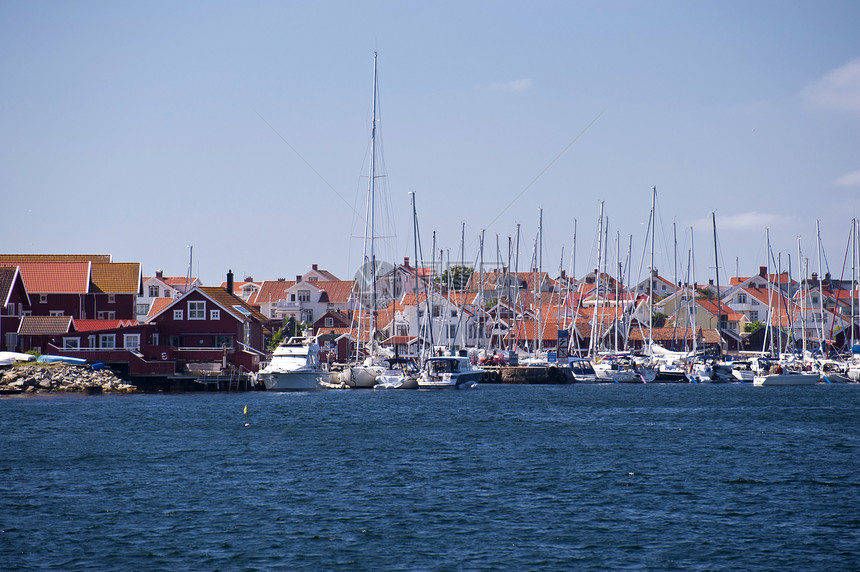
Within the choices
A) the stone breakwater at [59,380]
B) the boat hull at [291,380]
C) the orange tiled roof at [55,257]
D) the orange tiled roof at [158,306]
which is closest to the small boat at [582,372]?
the boat hull at [291,380]

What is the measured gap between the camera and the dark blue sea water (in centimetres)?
2264

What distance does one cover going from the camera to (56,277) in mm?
81750

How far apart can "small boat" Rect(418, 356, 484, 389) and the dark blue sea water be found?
20513 mm

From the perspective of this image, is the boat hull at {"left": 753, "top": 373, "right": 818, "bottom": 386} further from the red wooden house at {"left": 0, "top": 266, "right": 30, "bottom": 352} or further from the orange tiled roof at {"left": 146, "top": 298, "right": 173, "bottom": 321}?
the red wooden house at {"left": 0, "top": 266, "right": 30, "bottom": 352}

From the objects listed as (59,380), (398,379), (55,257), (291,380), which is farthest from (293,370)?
(55,257)

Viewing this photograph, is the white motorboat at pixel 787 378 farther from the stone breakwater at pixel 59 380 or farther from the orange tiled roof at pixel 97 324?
the orange tiled roof at pixel 97 324

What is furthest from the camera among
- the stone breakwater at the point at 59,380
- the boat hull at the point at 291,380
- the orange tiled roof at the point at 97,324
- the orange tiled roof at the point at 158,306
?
the orange tiled roof at the point at 158,306

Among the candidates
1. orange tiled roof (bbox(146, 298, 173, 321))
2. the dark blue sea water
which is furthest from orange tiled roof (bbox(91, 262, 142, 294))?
the dark blue sea water

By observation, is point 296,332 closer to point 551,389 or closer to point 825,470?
point 551,389

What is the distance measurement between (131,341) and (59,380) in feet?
19.6

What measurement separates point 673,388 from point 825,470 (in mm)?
47488

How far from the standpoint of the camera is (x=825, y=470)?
115ft

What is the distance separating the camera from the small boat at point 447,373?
7612 cm

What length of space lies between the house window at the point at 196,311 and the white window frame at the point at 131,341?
175 inches
